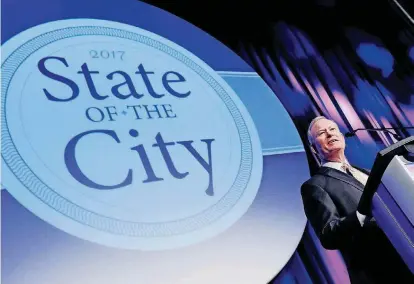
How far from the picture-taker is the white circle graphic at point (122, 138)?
3.62 ft

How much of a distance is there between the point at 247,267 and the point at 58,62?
0.71 meters

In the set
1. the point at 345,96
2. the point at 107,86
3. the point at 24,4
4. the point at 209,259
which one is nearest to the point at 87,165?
the point at 107,86

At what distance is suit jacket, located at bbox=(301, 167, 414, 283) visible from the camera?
4.10 feet

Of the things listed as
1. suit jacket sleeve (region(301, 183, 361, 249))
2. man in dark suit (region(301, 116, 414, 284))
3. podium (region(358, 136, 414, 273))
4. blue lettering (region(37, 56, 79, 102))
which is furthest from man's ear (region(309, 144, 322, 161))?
blue lettering (region(37, 56, 79, 102))

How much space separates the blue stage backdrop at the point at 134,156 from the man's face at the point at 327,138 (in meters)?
0.07

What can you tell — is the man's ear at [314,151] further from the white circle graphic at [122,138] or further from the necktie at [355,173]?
the white circle graphic at [122,138]

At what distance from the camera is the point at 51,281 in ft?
3.26

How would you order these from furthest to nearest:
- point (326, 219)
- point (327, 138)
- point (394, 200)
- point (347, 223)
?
point (327, 138) < point (326, 219) < point (347, 223) < point (394, 200)

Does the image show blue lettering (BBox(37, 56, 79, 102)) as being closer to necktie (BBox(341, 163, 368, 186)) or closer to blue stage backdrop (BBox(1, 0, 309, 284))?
blue stage backdrop (BBox(1, 0, 309, 284))

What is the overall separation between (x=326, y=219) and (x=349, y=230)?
0.10m

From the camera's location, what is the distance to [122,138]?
4.09 feet

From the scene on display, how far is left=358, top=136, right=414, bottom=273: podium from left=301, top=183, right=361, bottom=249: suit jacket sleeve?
147 mm

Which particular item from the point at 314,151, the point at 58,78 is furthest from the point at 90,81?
the point at 314,151

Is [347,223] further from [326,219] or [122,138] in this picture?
[122,138]
